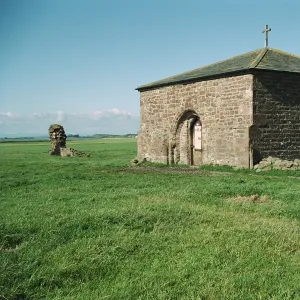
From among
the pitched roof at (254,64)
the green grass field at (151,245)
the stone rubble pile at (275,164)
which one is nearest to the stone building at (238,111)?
the pitched roof at (254,64)

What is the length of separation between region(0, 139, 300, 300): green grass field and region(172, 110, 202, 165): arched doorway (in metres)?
8.95

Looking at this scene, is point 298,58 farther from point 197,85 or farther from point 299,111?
point 197,85

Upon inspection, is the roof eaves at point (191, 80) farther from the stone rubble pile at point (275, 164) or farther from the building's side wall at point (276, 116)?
the stone rubble pile at point (275, 164)

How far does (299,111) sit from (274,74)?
2.20 m

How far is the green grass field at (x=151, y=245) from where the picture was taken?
13.8 ft

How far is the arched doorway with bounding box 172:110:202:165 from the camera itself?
61.3 ft

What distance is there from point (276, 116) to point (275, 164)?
2.35 m

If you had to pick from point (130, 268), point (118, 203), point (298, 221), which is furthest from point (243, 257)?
point (118, 203)

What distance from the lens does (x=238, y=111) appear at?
629 inches

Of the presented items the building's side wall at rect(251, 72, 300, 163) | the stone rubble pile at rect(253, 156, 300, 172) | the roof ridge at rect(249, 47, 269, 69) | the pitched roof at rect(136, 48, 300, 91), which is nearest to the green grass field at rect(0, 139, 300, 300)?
the stone rubble pile at rect(253, 156, 300, 172)

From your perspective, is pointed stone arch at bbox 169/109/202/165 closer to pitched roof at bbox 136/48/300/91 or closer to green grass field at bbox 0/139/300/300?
pitched roof at bbox 136/48/300/91

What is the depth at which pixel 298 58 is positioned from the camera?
720 inches

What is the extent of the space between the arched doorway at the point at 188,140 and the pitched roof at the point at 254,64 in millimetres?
1969

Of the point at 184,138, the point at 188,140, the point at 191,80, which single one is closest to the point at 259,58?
the point at 191,80
